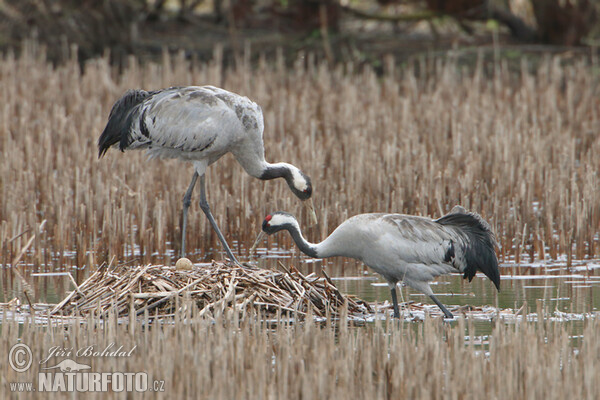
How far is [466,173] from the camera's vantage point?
9.82m

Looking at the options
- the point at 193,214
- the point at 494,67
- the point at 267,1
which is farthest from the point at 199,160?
the point at 267,1

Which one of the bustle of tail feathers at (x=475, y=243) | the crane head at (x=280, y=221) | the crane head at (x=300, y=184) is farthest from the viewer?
the crane head at (x=300, y=184)

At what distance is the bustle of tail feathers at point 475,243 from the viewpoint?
6910 mm

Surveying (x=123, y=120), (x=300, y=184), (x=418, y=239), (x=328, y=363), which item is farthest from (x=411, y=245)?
(x=123, y=120)

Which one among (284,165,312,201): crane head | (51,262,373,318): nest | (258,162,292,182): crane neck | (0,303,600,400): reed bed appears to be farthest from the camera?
(258,162,292,182): crane neck

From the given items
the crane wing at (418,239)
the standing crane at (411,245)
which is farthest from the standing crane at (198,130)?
the crane wing at (418,239)

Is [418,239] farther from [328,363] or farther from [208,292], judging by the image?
[328,363]

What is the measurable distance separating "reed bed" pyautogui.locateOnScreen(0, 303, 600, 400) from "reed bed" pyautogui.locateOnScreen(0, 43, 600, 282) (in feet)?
9.73

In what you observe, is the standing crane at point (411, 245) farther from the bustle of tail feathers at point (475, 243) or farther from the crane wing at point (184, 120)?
the crane wing at point (184, 120)

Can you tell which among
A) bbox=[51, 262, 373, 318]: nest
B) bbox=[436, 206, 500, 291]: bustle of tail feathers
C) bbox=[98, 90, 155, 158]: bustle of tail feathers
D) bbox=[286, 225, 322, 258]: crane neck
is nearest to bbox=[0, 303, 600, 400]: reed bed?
bbox=[51, 262, 373, 318]: nest

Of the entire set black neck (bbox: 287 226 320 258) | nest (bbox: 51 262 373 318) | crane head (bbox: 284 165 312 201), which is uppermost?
crane head (bbox: 284 165 312 201)

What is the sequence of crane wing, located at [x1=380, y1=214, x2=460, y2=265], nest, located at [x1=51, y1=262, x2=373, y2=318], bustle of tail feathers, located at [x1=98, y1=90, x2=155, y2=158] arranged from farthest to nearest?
bustle of tail feathers, located at [x1=98, y1=90, x2=155, y2=158] < crane wing, located at [x1=380, y1=214, x2=460, y2=265] < nest, located at [x1=51, y1=262, x2=373, y2=318]

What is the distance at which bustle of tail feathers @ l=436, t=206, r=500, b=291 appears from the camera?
22.7ft

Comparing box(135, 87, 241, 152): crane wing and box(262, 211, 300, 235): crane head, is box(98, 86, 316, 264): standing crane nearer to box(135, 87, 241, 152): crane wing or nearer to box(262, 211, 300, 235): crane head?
box(135, 87, 241, 152): crane wing
